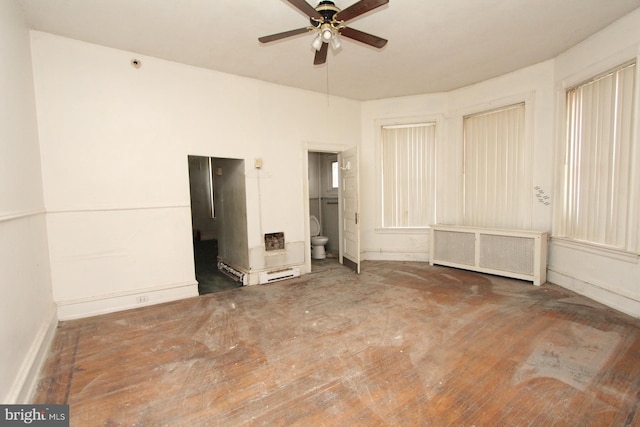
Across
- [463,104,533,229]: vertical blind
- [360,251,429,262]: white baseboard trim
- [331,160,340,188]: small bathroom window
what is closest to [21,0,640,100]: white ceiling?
[463,104,533,229]: vertical blind

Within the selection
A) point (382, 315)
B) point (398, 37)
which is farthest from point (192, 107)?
point (382, 315)

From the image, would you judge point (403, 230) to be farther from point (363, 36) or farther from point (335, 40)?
point (335, 40)

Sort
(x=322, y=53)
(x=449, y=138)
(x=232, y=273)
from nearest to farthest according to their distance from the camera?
(x=322, y=53) → (x=232, y=273) → (x=449, y=138)

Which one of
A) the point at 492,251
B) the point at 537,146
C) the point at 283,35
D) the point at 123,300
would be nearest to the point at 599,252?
the point at 492,251

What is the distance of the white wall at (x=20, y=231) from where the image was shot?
6.07 ft

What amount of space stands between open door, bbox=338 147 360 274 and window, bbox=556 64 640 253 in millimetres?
2819

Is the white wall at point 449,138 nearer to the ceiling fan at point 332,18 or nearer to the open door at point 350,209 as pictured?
the open door at point 350,209

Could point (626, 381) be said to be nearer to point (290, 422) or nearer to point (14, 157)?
point (290, 422)

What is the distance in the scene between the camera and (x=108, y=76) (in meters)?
3.28

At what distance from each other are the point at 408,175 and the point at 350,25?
3042 mm

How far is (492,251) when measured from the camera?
4.39 m

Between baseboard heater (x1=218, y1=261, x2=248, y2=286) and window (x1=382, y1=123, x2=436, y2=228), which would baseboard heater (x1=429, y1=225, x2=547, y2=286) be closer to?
window (x1=382, y1=123, x2=436, y2=228)

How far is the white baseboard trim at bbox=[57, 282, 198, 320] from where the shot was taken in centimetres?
314

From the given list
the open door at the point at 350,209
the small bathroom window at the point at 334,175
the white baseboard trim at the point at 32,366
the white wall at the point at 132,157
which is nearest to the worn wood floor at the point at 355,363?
the white baseboard trim at the point at 32,366
